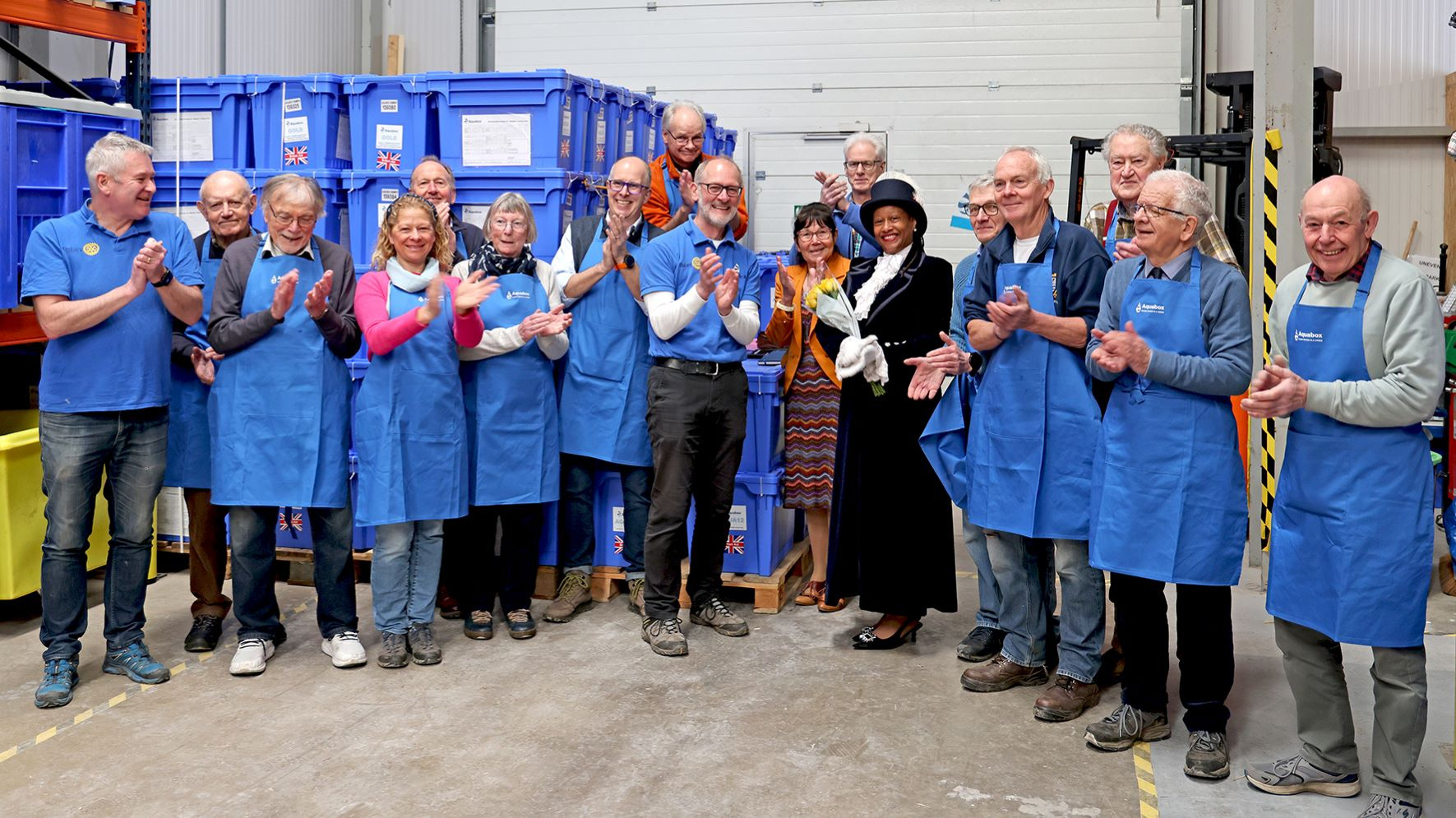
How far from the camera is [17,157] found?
5.43 meters

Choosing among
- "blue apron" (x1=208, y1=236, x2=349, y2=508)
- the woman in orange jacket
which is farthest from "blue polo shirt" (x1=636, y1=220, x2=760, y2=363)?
"blue apron" (x1=208, y1=236, x2=349, y2=508)

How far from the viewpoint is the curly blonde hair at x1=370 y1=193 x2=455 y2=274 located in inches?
191

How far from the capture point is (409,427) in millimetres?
4902

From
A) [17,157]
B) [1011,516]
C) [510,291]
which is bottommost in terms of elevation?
[1011,516]

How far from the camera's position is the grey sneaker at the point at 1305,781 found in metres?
3.79

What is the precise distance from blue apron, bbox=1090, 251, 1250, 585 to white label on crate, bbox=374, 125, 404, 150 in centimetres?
360

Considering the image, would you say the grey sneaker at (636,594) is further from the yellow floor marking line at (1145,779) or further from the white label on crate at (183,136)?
the white label on crate at (183,136)

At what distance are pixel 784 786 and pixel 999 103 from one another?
815cm

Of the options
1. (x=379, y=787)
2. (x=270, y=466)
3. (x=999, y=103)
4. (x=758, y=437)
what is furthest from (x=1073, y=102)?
(x=379, y=787)

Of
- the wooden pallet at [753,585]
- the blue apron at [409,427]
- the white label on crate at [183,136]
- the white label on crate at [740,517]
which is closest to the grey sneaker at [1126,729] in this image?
the wooden pallet at [753,585]

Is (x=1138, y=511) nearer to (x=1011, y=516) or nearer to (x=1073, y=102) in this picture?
(x=1011, y=516)

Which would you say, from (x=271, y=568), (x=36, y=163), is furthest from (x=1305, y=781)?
(x=36, y=163)

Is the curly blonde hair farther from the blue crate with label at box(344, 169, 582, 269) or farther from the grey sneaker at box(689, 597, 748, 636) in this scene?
the grey sneaker at box(689, 597, 748, 636)

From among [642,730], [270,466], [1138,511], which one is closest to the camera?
[1138,511]
